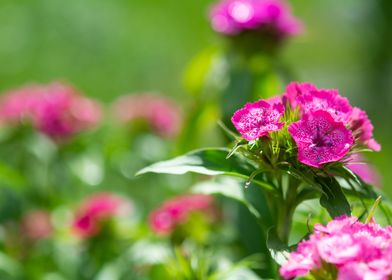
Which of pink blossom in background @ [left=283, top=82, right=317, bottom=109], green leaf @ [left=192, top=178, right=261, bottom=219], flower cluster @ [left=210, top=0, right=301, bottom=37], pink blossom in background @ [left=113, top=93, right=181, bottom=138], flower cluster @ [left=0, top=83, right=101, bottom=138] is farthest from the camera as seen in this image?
pink blossom in background @ [left=113, top=93, right=181, bottom=138]

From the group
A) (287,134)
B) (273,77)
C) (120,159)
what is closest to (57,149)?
(120,159)


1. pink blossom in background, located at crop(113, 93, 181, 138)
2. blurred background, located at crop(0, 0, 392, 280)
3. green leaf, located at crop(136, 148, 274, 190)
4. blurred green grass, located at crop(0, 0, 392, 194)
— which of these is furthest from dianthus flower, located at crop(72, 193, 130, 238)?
blurred green grass, located at crop(0, 0, 392, 194)

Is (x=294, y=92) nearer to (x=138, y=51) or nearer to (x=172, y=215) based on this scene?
(x=172, y=215)

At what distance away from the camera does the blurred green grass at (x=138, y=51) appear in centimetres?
518

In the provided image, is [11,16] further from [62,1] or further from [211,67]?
[211,67]

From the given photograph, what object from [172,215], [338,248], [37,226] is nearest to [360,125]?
[338,248]

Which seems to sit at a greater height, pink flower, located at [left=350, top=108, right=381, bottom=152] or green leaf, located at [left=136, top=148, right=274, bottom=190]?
pink flower, located at [left=350, top=108, right=381, bottom=152]

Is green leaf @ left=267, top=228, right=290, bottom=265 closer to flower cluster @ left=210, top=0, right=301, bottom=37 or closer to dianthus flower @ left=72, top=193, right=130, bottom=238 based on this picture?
dianthus flower @ left=72, top=193, right=130, bottom=238

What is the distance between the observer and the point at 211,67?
217cm

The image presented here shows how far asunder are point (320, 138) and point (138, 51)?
4.75 meters

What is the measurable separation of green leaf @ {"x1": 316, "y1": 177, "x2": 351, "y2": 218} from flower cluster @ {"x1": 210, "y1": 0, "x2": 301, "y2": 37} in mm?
913

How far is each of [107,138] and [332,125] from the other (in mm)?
1461

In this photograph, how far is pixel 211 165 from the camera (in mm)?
1213

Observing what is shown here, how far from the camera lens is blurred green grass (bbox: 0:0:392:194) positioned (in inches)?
204
